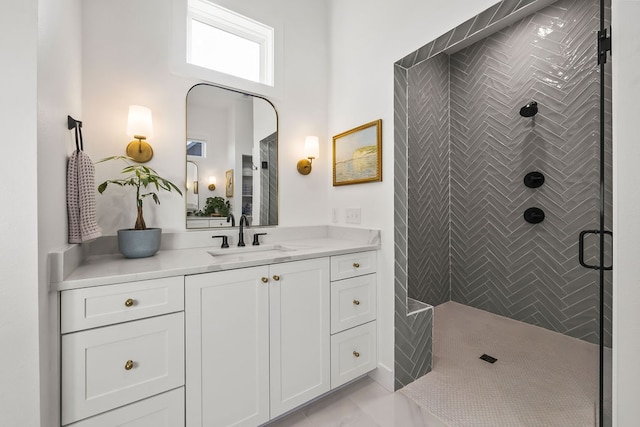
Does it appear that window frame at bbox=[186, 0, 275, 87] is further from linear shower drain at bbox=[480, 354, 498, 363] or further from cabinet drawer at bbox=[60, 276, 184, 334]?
linear shower drain at bbox=[480, 354, 498, 363]

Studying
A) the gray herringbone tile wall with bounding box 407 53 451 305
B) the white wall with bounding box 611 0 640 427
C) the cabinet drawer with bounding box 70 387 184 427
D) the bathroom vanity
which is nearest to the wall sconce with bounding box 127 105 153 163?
the bathroom vanity

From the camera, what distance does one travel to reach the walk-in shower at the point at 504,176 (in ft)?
7.09

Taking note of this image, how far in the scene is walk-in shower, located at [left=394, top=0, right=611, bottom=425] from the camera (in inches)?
85.0

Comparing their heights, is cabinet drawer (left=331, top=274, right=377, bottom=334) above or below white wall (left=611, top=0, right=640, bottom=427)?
below

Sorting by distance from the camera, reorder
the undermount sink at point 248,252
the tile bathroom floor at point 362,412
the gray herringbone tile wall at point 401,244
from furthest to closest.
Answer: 1. the gray herringbone tile wall at point 401,244
2. the undermount sink at point 248,252
3. the tile bathroom floor at point 362,412

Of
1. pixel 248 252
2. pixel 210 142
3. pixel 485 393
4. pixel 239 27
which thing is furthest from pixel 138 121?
pixel 485 393

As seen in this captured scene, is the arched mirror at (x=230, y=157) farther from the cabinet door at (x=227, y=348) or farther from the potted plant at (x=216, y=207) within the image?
the cabinet door at (x=227, y=348)

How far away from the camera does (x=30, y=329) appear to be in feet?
2.69

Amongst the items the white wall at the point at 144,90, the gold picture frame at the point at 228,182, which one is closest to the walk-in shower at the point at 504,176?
the white wall at the point at 144,90

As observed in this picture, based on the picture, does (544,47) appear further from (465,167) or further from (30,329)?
(30,329)

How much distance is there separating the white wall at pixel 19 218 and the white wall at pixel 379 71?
1.66 m

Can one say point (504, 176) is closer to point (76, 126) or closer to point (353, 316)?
point (353, 316)

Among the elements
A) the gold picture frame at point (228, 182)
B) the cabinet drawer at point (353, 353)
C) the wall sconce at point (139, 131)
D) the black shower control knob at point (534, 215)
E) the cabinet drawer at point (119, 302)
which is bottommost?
the cabinet drawer at point (353, 353)

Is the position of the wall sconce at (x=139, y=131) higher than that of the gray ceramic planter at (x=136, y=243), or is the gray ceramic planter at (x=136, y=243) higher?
the wall sconce at (x=139, y=131)
